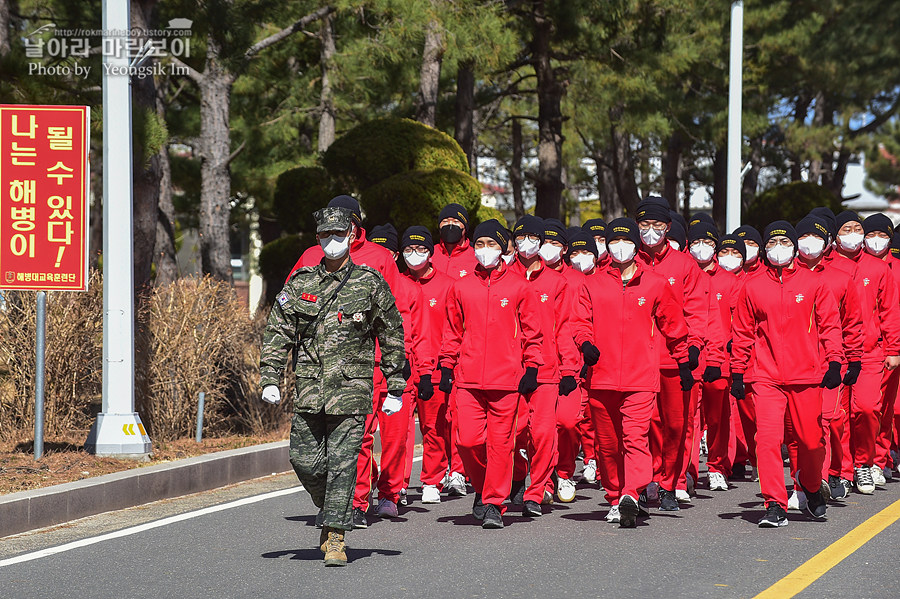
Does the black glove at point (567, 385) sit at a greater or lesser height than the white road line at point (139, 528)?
greater

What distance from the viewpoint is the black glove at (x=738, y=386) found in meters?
8.81

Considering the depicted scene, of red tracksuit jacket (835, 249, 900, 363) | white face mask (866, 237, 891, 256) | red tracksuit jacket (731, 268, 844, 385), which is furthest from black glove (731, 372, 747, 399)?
white face mask (866, 237, 891, 256)

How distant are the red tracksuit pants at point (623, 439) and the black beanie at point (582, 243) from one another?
5.22ft

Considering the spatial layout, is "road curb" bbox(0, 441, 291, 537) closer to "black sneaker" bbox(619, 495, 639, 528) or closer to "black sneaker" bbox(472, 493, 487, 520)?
"black sneaker" bbox(472, 493, 487, 520)

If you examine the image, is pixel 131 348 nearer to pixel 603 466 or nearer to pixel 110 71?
pixel 110 71

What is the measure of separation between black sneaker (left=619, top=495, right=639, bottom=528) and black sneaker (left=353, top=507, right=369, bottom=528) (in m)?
1.70

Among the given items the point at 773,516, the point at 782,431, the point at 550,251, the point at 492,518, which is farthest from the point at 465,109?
the point at 773,516

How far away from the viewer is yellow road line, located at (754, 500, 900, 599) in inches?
266

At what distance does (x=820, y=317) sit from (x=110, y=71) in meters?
6.02

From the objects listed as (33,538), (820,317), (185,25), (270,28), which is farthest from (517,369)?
(270,28)

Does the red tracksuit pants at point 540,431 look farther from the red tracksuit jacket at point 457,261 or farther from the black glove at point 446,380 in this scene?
the red tracksuit jacket at point 457,261

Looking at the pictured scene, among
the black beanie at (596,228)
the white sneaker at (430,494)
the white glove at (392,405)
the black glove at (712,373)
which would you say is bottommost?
the white sneaker at (430,494)

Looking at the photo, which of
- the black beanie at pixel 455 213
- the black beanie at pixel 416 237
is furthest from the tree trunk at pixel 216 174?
the black beanie at pixel 416 237

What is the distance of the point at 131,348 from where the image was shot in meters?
10.9
